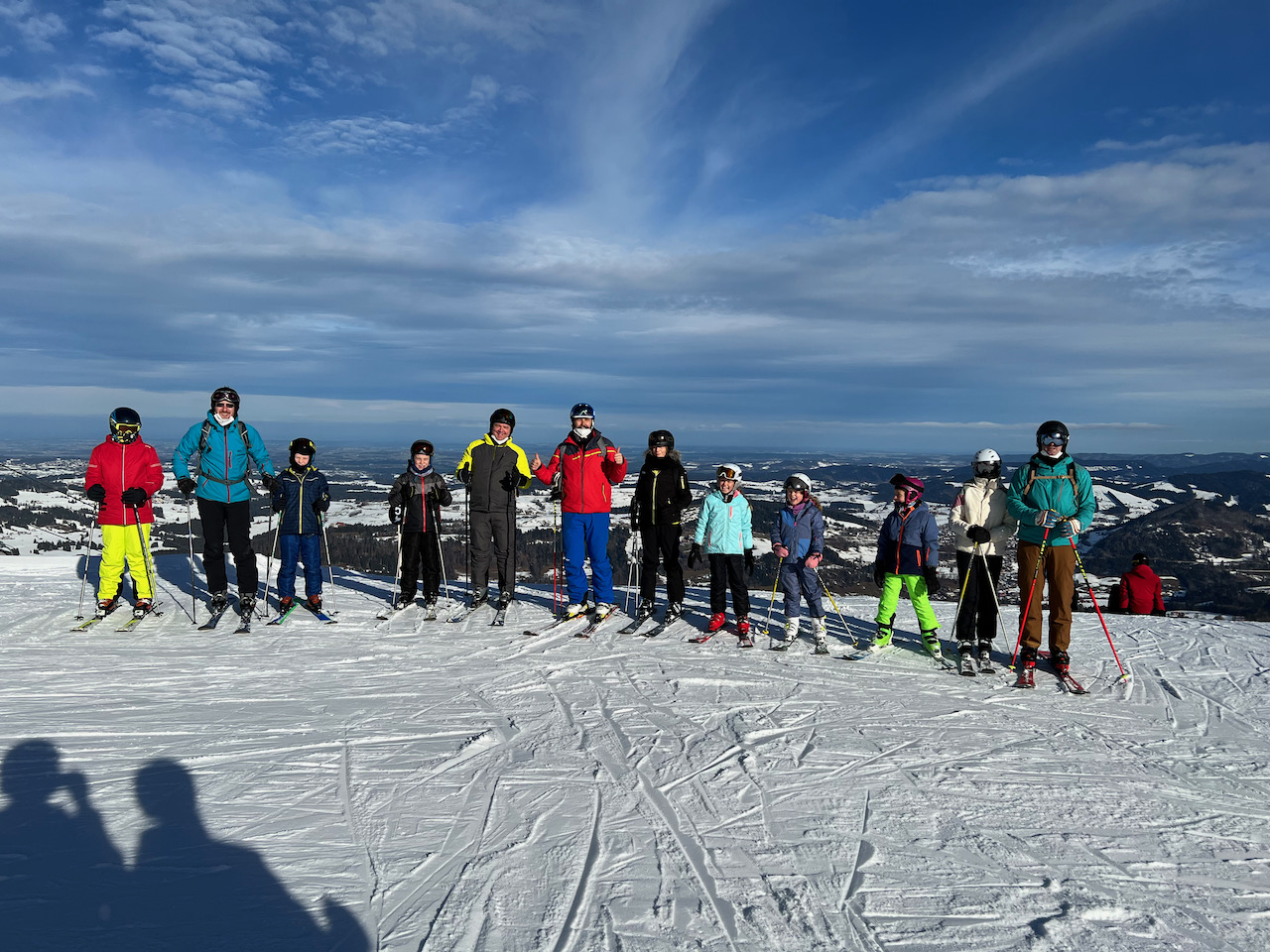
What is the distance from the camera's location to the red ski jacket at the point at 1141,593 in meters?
10.9

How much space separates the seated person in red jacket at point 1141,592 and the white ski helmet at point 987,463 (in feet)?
20.1

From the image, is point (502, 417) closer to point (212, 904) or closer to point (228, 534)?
point (228, 534)

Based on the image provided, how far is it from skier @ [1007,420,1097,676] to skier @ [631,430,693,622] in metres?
3.52

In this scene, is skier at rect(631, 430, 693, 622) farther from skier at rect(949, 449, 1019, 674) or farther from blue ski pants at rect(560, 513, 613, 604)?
skier at rect(949, 449, 1019, 674)

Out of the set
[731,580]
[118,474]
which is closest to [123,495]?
[118,474]

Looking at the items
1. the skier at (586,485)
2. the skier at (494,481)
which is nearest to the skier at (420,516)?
the skier at (494,481)

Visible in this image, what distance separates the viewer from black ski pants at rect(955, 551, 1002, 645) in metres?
6.86

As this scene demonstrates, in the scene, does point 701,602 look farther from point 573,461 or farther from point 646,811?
point 646,811

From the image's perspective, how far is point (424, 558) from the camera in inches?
357

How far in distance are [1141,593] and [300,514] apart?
493 inches

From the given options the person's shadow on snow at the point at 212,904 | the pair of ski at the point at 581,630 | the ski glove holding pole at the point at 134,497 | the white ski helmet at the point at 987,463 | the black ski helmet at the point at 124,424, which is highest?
the black ski helmet at the point at 124,424

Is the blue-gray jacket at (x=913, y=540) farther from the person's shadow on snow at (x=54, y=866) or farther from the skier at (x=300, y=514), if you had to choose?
the skier at (x=300, y=514)

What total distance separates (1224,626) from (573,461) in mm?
9017

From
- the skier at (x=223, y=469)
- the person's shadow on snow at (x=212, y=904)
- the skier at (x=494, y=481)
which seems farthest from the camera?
the skier at (x=494, y=481)
